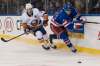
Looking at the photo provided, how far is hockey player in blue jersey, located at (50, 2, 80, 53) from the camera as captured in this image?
9.11 m

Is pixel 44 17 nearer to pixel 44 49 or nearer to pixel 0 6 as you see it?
pixel 44 49

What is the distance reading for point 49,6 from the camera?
10.4 meters

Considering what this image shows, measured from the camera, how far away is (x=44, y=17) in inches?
394

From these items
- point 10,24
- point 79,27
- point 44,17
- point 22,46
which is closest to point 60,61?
point 79,27

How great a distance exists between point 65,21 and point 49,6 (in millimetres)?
1374

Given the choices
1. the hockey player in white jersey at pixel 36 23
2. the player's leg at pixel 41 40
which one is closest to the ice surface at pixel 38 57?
the player's leg at pixel 41 40

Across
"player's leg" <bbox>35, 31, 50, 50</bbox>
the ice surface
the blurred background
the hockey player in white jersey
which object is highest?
the blurred background

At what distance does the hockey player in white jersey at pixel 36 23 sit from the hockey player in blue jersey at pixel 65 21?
49cm

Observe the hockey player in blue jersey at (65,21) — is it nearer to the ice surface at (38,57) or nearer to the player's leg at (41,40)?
the ice surface at (38,57)

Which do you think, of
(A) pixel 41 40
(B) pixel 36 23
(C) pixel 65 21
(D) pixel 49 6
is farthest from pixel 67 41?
(D) pixel 49 6

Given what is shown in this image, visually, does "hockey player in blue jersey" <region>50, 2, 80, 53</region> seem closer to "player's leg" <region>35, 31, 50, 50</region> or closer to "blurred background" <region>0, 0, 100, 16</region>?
"blurred background" <region>0, 0, 100, 16</region>

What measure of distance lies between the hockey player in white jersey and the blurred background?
1.34 feet

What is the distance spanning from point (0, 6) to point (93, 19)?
4.01 metres

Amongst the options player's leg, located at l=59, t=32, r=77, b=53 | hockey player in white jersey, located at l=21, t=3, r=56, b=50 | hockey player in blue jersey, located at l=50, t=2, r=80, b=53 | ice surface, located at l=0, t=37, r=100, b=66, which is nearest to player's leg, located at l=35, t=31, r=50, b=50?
hockey player in white jersey, located at l=21, t=3, r=56, b=50
